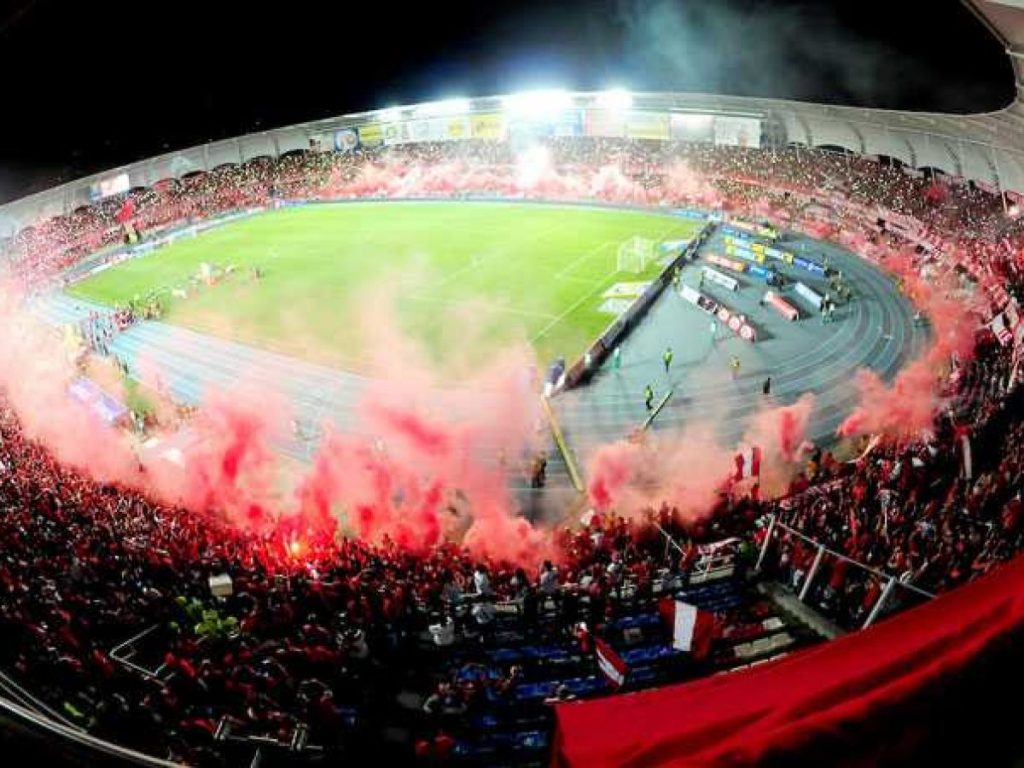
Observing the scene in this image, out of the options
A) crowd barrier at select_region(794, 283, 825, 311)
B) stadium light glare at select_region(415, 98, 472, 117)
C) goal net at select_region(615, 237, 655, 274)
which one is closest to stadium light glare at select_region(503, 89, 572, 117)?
stadium light glare at select_region(415, 98, 472, 117)

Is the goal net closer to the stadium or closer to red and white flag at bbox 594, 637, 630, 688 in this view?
the stadium

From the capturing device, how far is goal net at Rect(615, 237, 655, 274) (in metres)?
33.6

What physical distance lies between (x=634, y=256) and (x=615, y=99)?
2249 centimetres

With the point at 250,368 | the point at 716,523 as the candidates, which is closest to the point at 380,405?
the point at 250,368

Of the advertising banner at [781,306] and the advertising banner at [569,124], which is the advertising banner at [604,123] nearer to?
the advertising banner at [569,124]

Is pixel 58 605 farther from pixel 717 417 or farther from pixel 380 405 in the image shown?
pixel 717 417

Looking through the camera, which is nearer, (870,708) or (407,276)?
(870,708)

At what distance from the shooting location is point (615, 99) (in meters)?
51.9

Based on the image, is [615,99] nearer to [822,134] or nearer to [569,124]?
[569,124]

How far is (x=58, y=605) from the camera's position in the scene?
1023cm

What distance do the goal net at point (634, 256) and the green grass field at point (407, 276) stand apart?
0.57 meters

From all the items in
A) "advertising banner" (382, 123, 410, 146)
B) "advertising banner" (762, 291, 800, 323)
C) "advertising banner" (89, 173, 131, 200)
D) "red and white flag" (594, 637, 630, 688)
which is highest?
"advertising banner" (382, 123, 410, 146)

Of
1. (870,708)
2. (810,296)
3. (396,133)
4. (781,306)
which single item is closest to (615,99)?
(396,133)

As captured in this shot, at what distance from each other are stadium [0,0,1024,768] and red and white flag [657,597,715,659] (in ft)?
0.16
